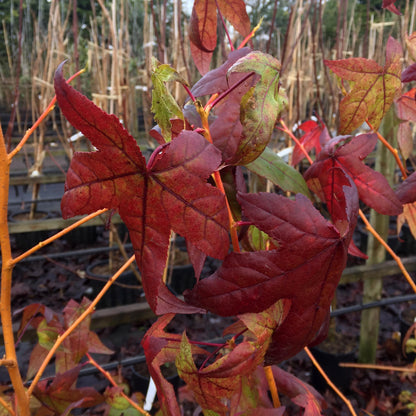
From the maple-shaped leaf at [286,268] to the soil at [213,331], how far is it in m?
0.53

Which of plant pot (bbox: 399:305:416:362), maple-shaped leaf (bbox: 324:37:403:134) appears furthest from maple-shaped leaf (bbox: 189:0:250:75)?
plant pot (bbox: 399:305:416:362)

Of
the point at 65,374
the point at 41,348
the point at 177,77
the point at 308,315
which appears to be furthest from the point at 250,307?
the point at 41,348

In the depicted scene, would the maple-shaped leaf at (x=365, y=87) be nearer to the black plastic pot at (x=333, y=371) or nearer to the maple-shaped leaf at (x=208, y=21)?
the maple-shaped leaf at (x=208, y=21)

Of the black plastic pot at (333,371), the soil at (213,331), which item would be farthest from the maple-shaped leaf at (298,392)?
the black plastic pot at (333,371)

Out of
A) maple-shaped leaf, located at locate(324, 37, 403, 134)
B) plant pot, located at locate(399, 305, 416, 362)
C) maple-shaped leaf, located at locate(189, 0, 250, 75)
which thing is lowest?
plant pot, located at locate(399, 305, 416, 362)

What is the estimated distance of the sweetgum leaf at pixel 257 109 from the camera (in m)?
0.22

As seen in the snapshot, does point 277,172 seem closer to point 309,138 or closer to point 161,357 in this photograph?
point 161,357

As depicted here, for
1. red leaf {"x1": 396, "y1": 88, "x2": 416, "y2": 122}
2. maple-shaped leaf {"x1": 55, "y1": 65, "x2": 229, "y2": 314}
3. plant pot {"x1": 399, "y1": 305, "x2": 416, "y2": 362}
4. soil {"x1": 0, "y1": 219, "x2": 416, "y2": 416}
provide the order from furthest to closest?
plant pot {"x1": 399, "y1": 305, "x2": 416, "y2": 362}, soil {"x1": 0, "y1": 219, "x2": 416, "y2": 416}, red leaf {"x1": 396, "y1": 88, "x2": 416, "y2": 122}, maple-shaped leaf {"x1": 55, "y1": 65, "x2": 229, "y2": 314}

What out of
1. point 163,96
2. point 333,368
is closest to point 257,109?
point 163,96

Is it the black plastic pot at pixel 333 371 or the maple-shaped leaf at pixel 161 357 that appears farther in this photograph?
the black plastic pot at pixel 333 371

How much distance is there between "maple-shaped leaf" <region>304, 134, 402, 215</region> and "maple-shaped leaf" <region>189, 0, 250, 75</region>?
121 mm

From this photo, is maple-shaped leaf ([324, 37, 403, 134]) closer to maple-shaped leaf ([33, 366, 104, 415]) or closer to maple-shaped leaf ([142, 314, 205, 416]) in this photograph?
maple-shaped leaf ([142, 314, 205, 416])

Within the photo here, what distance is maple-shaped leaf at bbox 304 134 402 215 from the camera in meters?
0.32

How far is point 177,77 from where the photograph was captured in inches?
9.7
